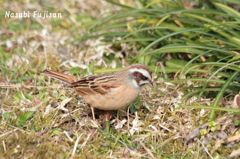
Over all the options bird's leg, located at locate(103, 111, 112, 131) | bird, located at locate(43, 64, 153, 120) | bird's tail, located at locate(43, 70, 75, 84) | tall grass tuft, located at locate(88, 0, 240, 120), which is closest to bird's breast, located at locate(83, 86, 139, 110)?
bird, located at locate(43, 64, 153, 120)

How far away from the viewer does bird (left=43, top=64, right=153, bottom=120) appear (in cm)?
617

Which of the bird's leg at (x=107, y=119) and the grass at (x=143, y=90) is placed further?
the bird's leg at (x=107, y=119)

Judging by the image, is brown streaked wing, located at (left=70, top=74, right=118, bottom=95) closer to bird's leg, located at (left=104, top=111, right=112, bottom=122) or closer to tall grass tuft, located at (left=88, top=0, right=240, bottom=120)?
bird's leg, located at (left=104, top=111, right=112, bottom=122)

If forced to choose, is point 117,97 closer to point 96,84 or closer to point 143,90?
point 96,84

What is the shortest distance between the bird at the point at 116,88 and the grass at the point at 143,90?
0.26 m

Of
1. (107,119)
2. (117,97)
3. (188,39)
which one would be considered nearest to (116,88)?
(117,97)

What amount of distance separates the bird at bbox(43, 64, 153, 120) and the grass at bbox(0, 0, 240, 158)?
0.85 feet

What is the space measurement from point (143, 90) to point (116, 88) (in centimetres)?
81

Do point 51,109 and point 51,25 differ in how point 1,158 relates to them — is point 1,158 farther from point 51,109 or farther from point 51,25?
point 51,25

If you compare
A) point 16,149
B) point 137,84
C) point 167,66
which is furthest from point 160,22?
point 16,149

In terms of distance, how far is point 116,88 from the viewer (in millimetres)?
6203

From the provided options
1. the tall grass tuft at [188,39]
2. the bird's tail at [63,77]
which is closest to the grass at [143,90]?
the tall grass tuft at [188,39]

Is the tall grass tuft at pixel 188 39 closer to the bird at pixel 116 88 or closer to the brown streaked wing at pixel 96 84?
the bird at pixel 116 88

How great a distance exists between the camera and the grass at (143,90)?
19.6ft
